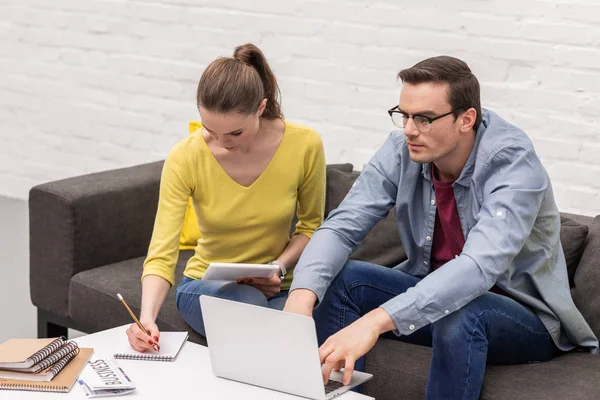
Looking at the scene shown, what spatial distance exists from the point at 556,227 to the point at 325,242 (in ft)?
1.85

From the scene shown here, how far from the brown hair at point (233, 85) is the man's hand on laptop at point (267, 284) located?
A: 428mm

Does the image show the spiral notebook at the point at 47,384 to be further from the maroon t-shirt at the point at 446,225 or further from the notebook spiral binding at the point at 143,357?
the maroon t-shirt at the point at 446,225

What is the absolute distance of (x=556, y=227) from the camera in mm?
2293

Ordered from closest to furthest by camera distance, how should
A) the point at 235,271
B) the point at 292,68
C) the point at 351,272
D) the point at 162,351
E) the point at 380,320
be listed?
the point at 380,320
the point at 162,351
the point at 235,271
the point at 351,272
the point at 292,68

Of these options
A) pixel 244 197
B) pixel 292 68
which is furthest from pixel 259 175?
pixel 292 68

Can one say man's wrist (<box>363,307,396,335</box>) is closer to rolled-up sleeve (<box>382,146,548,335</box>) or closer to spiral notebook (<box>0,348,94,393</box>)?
rolled-up sleeve (<box>382,146,548,335</box>)

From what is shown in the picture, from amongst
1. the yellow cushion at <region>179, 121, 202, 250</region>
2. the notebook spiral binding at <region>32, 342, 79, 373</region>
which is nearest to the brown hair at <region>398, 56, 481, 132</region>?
the notebook spiral binding at <region>32, 342, 79, 373</region>

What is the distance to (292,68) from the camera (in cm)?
362

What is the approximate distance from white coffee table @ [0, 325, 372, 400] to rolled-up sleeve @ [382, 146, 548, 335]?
252 mm

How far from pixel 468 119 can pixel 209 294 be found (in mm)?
779

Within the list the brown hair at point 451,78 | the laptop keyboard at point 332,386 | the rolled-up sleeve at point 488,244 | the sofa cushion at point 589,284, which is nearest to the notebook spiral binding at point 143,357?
the laptop keyboard at point 332,386

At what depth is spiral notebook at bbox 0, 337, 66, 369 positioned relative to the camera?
189 centimetres

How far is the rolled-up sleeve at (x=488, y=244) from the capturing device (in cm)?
200

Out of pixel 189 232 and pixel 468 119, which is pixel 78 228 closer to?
pixel 189 232
